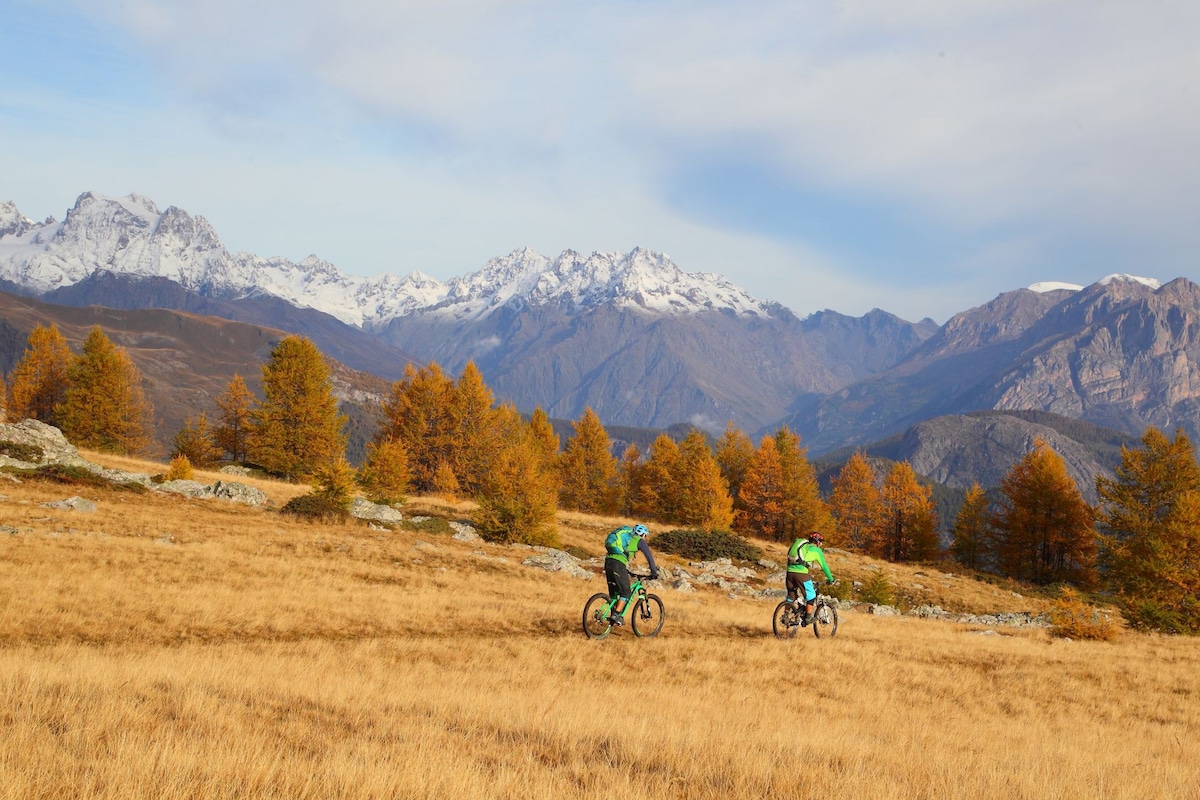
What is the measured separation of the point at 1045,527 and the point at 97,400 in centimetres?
8063

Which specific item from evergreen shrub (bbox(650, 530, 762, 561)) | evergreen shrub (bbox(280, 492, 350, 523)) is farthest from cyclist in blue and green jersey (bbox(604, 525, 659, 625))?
evergreen shrub (bbox(650, 530, 762, 561))

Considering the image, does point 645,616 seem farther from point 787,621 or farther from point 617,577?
point 787,621

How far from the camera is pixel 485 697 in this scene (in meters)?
10.9

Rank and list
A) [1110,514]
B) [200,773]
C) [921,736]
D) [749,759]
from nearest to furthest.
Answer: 1. [200,773]
2. [749,759]
3. [921,736]
4. [1110,514]

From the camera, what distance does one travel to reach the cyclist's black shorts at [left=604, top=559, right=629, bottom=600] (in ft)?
54.8

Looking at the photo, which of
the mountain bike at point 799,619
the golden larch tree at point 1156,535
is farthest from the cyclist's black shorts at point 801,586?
the golden larch tree at point 1156,535

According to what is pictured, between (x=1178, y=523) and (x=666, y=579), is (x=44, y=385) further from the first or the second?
(x=1178, y=523)

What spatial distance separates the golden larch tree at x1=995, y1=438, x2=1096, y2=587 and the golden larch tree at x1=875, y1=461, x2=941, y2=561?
786 cm

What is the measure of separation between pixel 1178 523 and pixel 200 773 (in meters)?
46.9

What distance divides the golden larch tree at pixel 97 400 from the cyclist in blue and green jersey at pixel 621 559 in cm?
5849

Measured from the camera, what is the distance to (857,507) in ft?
260

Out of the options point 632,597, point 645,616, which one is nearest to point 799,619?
point 645,616

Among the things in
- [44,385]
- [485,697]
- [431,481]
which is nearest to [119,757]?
[485,697]

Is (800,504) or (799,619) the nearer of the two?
(799,619)
